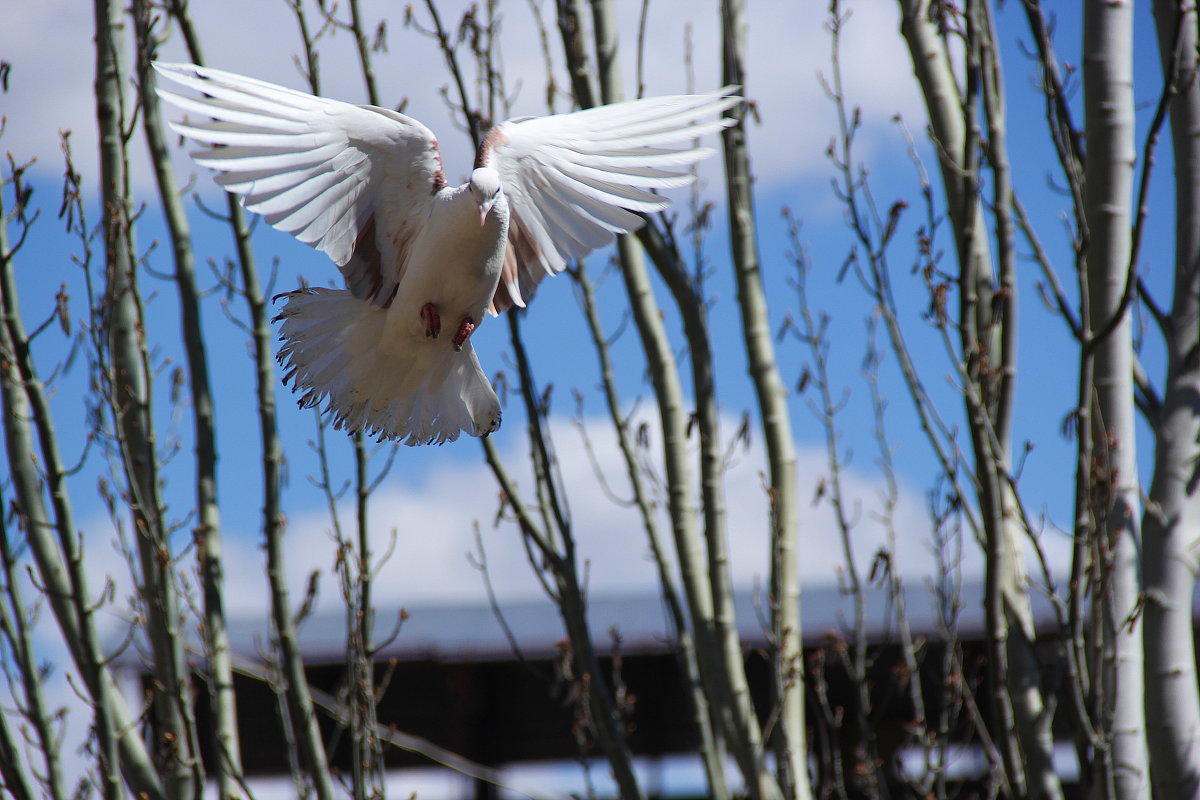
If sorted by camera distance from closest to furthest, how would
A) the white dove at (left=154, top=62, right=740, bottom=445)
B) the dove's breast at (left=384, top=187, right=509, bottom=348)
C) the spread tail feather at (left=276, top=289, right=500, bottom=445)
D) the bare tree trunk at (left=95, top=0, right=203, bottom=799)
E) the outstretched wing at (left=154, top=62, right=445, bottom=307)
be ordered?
the outstretched wing at (left=154, top=62, right=445, bottom=307)
the white dove at (left=154, top=62, right=740, bottom=445)
the dove's breast at (left=384, top=187, right=509, bottom=348)
the spread tail feather at (left=276, top=289, right=500, bottom=445)
the bare tree trunk at (left=95, top=0, right=203, bottom=799)

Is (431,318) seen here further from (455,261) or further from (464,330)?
(455,261)

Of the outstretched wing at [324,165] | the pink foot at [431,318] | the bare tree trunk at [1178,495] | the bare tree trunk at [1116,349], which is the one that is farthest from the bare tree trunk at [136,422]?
the bare tree trunk at [1178,495]

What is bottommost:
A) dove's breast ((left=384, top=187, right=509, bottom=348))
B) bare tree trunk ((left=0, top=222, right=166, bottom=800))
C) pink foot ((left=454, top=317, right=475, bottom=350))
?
bare tree trunk ((left=0, top=222, right=166, bottom=800))

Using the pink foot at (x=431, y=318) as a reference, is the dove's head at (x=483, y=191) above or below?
above

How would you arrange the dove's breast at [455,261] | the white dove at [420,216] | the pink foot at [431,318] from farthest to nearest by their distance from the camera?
the pink foot at [431,318]
the dove's breast at [455,261]
the white dove at [420,216]

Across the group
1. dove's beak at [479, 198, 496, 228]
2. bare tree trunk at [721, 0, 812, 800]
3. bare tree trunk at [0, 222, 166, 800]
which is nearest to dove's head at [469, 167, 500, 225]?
dove's beak at [479, 198, 496, 228]

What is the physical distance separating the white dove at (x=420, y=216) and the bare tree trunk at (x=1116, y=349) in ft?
3.75

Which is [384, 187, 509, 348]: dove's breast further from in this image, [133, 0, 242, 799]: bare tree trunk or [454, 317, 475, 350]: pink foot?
[133, 0, 242, 799]: bare tree trunk

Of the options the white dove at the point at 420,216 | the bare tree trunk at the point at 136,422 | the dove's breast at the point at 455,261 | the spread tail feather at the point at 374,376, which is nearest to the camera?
the white dove at the point at 420,216

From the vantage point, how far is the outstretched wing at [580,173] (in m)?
3.93

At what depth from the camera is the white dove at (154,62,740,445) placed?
3537 millimetres

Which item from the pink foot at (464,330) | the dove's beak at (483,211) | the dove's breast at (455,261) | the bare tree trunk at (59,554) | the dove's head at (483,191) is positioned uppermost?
the dove's head at (483,191)

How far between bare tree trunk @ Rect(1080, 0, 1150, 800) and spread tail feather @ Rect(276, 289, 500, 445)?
6.33ft

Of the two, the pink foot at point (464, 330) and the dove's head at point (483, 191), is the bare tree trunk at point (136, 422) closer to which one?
the pink foot at point (464, 330)
